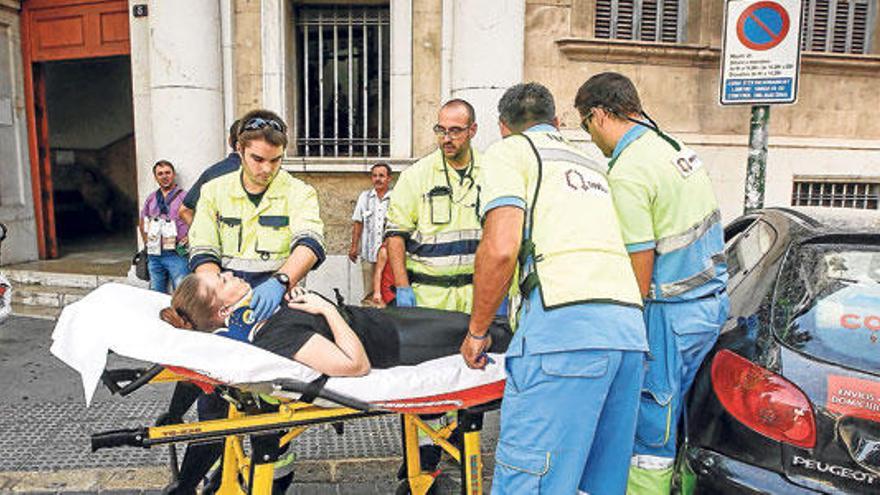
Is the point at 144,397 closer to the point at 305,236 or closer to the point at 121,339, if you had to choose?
the point at 305,236

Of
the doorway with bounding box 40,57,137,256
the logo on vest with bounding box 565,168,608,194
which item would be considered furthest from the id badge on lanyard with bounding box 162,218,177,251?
the doorway with bounding box 40,57,137,256

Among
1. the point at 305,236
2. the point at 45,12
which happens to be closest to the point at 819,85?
the point at 305,236

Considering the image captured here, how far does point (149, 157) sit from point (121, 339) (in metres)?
5.80

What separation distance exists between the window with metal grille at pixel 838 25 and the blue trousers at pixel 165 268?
7.55m

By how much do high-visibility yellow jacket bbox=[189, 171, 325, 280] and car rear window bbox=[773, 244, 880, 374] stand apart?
1.98 m

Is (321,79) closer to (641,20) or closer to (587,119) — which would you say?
(641,20)

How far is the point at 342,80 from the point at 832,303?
238 inches

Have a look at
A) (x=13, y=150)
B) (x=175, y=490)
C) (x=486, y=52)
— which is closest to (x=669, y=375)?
(x=175, y=490)

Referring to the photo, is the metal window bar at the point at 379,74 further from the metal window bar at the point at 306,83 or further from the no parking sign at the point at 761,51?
the no parking sign at the point at 761,51

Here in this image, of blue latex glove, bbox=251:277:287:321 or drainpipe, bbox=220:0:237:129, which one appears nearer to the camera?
blue latex glove, bbox=251:277:287:321

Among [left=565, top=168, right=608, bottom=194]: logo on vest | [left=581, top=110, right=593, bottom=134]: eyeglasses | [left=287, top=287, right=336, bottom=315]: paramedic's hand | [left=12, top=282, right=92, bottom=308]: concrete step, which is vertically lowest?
[left=12, top=282, right=92, bottom=308]: concrete step

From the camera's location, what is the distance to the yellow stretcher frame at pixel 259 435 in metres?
2.23

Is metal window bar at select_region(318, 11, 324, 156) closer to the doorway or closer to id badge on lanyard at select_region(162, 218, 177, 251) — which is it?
id badge on lanyard at select_region(162, 218, 177, 251)

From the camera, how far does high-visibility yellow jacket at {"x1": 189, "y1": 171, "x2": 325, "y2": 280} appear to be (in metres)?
3.06
